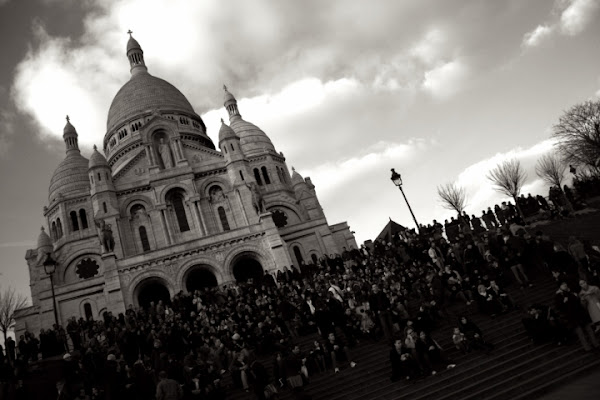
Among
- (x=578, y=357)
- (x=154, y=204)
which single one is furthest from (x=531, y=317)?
(x=154, y=204)

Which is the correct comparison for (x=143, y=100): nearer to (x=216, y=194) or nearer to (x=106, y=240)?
(x=216, y=194)

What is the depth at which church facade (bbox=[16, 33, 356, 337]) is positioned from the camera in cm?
2911

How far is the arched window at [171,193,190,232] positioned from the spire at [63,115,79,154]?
20.8 meters

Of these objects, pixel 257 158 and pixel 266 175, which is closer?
pixel 266 175

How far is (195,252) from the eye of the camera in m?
29.3

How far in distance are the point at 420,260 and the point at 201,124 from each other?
129 ft

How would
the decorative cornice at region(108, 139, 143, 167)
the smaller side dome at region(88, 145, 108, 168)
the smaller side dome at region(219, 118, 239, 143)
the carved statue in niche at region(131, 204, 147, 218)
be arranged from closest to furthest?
the carved statue in niche at region(131, 204, 147, 218), the smaller side dome at region(88, 145, 108, 168), the smaller side dome at region(219, 118, 239, 143), the decorative cornice at region(108, 139, 143, 167)

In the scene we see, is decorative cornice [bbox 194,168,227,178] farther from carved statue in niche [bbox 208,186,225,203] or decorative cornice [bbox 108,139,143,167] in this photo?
decorative cornice [bbox 108,139,143,167]

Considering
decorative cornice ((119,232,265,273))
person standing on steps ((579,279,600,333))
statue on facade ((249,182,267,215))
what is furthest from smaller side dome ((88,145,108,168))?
person standing on steps ((579,279,600,333))

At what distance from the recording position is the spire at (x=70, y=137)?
159 ft

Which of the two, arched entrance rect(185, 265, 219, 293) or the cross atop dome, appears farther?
the cross atop dome

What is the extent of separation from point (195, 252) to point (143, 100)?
27.9 m

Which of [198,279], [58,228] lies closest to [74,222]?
[58,228]

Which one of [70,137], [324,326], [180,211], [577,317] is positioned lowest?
[577,317]
